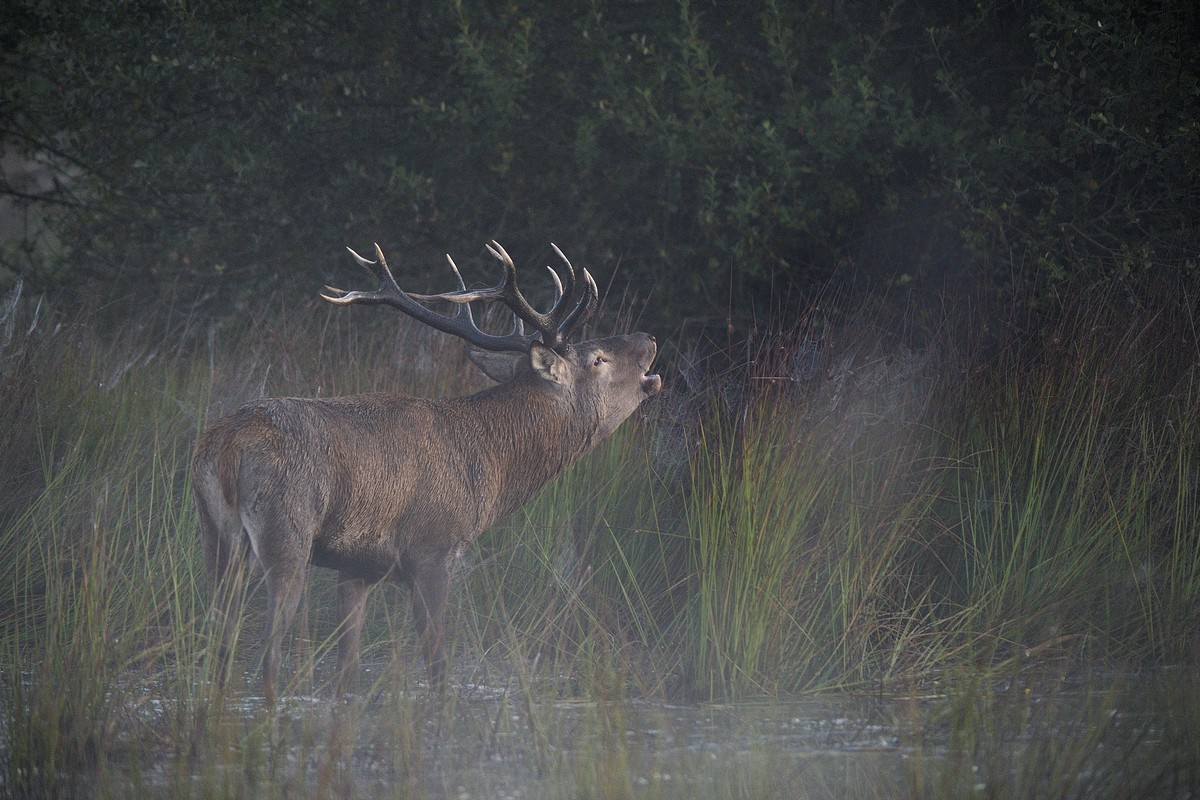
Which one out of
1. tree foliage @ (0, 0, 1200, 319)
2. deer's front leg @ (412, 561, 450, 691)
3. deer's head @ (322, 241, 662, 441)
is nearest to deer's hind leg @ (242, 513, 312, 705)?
deer's front leg @ (412, 561, 450, 691)

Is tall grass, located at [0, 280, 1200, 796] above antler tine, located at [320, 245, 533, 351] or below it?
below

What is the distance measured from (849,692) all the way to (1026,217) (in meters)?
4.53

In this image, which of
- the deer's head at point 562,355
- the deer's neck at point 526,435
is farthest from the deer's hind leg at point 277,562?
the deer's head at point 562,355

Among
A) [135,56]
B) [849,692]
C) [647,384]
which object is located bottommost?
[849,692]

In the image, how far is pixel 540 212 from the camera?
940 cm

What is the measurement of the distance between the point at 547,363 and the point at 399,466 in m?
0.85

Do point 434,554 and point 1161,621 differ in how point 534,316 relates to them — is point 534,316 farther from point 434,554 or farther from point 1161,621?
point 1161,621

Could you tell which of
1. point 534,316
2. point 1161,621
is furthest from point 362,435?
point 1161,621

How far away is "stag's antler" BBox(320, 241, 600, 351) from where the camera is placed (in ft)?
17.1

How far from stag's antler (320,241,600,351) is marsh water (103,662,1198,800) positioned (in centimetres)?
146

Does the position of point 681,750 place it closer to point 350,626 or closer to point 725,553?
point 725,553

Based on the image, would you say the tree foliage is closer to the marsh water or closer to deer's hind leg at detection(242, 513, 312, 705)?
the marsh water

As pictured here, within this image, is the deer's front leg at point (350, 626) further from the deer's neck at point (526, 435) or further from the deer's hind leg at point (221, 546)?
the deer's neck at point (526, 435)

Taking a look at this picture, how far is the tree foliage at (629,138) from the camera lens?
316 inches
